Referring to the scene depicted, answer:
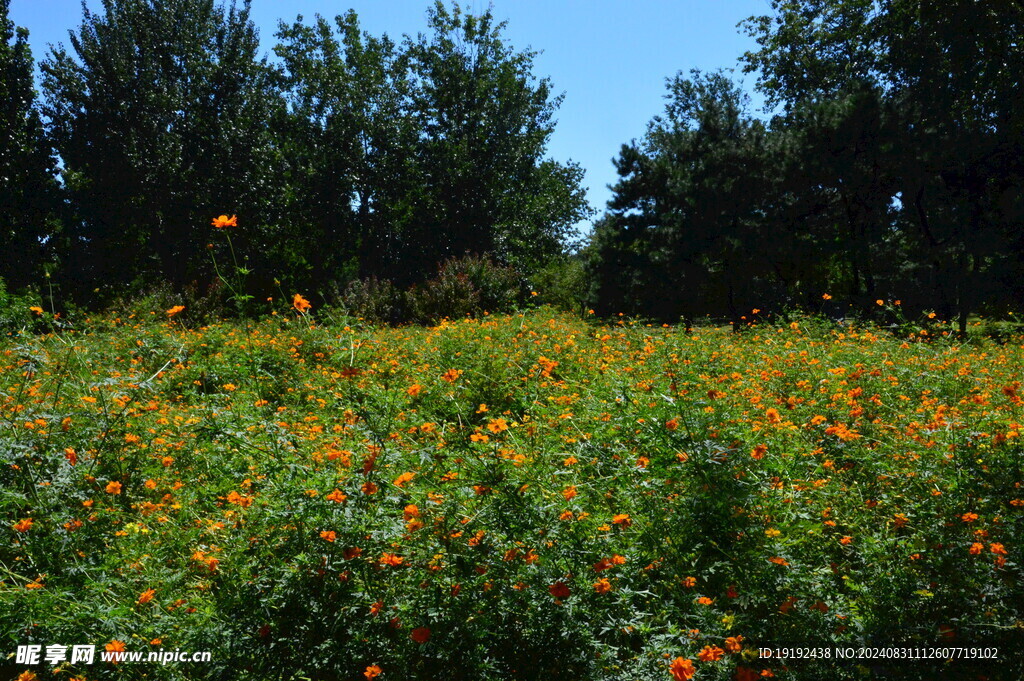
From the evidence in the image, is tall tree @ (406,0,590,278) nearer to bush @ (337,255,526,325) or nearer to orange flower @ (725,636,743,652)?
bush @ (337,255,526,325)

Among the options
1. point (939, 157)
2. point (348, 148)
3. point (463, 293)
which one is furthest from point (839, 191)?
point (348, 148)

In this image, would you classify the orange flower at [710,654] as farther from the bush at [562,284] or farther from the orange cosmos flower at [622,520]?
the bush at [562,284]

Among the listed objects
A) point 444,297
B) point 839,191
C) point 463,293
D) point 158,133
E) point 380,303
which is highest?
point 158,133

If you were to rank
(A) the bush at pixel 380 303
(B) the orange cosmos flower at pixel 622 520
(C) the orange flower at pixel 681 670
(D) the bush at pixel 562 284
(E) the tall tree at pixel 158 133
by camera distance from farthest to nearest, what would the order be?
(D) the bush at pixel 562 284 < (E) the tall tree at pixel 158 133 < (A) the bush at pixel 380 303 < (B) the orange cosmos flower at pixel 622 520 < (C) the orange flower at pixel 681 670

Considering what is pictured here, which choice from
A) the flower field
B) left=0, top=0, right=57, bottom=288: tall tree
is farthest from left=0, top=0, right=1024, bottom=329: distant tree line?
the flower field

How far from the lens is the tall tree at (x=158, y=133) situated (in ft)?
71.7

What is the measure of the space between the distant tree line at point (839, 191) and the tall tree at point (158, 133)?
47.4 ft

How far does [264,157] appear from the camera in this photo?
2411cm

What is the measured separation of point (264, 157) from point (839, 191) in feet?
60.9

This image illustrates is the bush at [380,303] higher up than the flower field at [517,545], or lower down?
higher up

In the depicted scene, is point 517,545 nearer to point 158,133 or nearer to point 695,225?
point 695,225

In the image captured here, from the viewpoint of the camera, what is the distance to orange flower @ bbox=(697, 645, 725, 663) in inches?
87.7

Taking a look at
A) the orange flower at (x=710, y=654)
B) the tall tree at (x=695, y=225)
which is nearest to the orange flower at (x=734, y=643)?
the orange flower at (x=710, y=654)

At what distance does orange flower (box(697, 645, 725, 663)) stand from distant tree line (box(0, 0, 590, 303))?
17594mm
